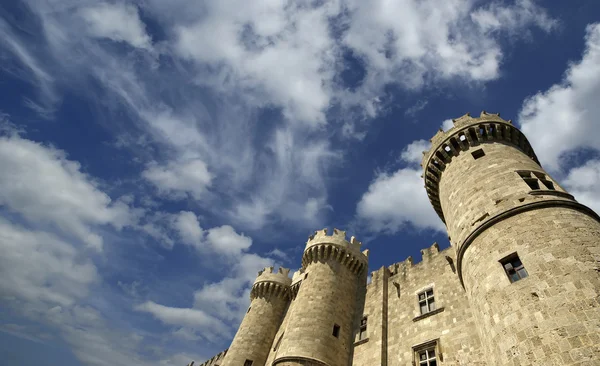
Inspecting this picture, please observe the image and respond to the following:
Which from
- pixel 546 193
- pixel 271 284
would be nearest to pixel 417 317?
pixel 546 193

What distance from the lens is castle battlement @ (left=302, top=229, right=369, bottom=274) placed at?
21625 mm

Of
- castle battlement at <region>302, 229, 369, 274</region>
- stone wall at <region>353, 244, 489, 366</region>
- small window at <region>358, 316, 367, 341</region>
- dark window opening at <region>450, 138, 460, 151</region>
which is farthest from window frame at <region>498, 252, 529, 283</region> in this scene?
castle battlement at <region>302, 229, 369, 274</region>

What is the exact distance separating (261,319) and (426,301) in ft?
40.9

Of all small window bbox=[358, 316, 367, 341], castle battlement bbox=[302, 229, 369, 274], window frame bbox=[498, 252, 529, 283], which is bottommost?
window frame bbox=[498, 252, 529, 283]

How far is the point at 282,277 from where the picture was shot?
2738 centimetres

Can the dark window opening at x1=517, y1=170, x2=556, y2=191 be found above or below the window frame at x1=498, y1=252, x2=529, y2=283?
above

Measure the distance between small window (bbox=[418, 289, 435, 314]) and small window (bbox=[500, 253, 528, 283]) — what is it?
6.60 m

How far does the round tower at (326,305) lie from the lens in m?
16.7

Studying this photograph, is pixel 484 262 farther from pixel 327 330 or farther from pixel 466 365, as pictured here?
pixel 327 330

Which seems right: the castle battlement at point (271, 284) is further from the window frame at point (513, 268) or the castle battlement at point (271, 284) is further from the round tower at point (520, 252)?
the window frame at point (513, 268)

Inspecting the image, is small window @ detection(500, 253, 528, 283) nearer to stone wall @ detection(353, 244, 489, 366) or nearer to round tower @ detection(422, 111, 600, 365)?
round tower @ detection(422, 111, 600, 365)

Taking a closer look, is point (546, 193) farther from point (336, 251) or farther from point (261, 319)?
point (261, 319)

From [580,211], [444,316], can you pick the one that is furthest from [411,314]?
[580,211]

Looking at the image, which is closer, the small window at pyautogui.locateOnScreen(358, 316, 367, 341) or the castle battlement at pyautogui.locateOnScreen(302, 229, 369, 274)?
the small window at pyautogui.locateOnScreen(358, 316, 367, 341)
